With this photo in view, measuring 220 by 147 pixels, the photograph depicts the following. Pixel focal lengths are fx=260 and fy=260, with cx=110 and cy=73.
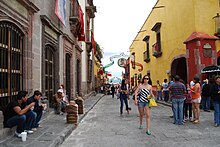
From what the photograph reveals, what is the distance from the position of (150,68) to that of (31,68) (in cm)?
1929

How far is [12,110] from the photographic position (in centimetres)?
575

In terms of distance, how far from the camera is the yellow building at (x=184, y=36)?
1423 centimetres

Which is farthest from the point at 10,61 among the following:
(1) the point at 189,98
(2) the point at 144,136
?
(1) the point at 189,98

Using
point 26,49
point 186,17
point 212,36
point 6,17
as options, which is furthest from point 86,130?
point 186,17

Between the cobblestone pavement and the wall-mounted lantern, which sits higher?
the wall-mounted lantern

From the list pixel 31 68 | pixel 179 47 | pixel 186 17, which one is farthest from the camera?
pixel 179 47

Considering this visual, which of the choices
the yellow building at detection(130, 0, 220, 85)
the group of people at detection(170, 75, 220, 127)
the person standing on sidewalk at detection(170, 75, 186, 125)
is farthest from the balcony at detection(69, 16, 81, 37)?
the person standing on sidewalk at detection(170, 75, 186, 125)

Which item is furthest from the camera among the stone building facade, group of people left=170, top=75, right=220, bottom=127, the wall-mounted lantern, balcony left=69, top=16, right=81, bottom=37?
balcony left=69, top=16, right=81, bottom=37

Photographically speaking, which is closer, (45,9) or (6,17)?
(6,17)

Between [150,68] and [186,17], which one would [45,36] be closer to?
[186,17]

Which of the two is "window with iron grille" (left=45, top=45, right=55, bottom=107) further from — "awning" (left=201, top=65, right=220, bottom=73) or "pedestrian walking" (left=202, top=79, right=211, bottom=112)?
"awning" (left=201, top=65, right=220, bottom=73)

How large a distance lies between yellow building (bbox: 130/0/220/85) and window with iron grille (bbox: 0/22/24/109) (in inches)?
384

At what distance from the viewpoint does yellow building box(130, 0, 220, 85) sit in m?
14.2

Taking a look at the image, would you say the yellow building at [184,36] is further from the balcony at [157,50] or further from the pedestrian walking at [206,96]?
the pedestrian walking at [206,96]
